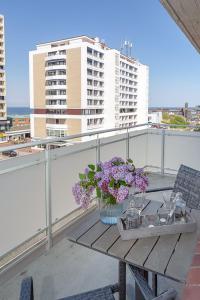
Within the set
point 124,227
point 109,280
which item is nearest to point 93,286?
point 109,280

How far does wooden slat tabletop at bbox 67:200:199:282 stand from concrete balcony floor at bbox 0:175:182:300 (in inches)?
27.0

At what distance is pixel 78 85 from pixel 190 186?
46499mm

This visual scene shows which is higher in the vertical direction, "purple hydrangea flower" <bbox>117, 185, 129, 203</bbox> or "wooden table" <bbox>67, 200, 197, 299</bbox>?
"purple hydrangea flower" <bbox>117, 185, 129, 203</bbox>

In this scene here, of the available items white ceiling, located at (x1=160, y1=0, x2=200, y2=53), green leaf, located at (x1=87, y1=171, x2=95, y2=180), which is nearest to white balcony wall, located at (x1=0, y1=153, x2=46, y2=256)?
green leaf, located at (x1=87, y1=171, x2=95, y2=180)

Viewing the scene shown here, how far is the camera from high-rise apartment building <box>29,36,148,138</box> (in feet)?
154

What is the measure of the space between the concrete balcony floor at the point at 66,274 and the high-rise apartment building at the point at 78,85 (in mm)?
44023

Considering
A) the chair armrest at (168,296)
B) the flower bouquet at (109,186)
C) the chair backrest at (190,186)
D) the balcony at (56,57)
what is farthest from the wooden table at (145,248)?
the balcony at (56,57)

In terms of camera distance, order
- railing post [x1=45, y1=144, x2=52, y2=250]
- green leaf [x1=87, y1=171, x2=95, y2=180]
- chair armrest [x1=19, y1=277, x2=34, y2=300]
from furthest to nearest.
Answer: railing post [x1=45, y1=144, x2=52, y2=250] → green leaf [x1=87, y1=171, x2=95, y2=180] → chair armrest [x1=19, y1=277, x2=34, y2=300]

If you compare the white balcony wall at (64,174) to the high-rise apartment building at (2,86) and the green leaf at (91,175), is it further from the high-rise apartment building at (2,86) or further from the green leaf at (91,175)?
the high-rise apartment building at (2,86)

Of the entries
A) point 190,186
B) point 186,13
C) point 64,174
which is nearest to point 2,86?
point 64,174

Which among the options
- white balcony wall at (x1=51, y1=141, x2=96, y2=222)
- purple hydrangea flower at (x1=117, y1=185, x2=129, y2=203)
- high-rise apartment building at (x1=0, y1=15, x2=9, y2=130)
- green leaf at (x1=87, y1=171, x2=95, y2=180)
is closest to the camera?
purple hydrangea flower at (x1=117, y1=185, x2=129, y2=203)

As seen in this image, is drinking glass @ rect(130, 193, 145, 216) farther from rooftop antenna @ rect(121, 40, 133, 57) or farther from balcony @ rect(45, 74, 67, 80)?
balcony @ rect(45, 74, 67, 80)

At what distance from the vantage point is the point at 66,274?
237 cm

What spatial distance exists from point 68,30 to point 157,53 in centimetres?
1541
